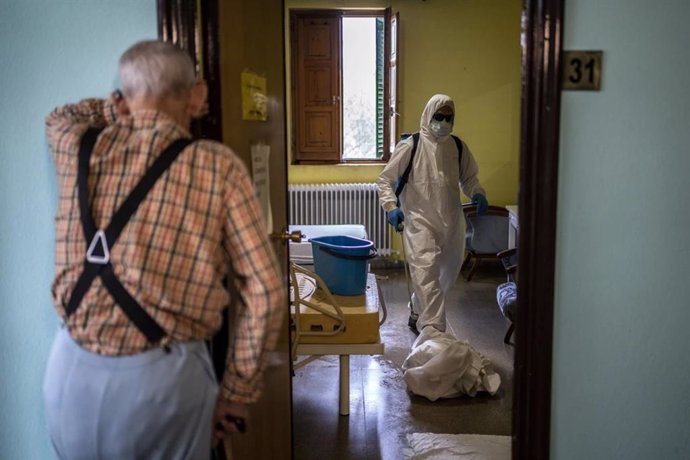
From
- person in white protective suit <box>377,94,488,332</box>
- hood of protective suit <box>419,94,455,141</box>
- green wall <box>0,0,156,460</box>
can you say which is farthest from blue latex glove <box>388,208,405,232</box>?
green wall <box>0,0,156,460</box>

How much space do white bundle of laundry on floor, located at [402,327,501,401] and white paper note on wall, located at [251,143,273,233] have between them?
5.14 ft

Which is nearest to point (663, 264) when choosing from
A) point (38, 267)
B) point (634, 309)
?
point (634, 309)

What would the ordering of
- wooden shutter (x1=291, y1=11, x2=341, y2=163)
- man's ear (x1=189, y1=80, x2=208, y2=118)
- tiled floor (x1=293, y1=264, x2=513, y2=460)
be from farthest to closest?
1. wooden shutter (x1=291, y1=11, x2=341, y2=163)
2. tiled floor (x1=293, y1=264, x2=513, y2=460)
3. man's ear (x1=189, y1=80, x2=208, y2=118)

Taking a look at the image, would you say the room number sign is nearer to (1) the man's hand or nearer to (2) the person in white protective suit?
(1) the man's hand

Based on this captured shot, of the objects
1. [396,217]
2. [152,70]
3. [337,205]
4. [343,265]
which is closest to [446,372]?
[343,265]

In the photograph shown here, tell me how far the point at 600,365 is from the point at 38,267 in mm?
1502

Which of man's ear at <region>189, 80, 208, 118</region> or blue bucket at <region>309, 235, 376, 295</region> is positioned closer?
man's ear at <region>189, 80, 208, 118</region>

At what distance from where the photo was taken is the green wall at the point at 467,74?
19.8 feet

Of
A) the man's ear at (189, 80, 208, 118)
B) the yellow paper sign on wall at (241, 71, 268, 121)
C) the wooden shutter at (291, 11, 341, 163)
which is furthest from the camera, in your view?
the wooden shutter at (291, 11, 341, 163)

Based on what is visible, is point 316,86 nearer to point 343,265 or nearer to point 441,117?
point 441,117

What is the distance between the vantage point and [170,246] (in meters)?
1.25

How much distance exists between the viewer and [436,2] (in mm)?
6004

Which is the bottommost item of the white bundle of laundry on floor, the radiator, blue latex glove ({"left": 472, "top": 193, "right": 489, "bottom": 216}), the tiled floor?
the tiled floor

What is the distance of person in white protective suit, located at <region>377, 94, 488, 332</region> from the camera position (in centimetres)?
411
